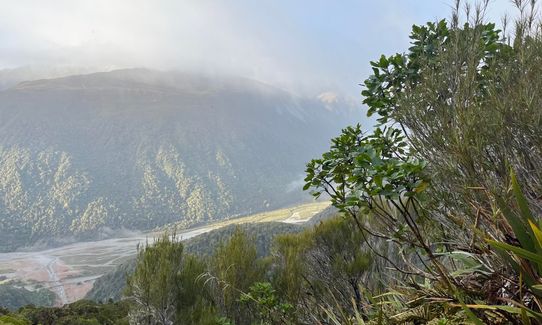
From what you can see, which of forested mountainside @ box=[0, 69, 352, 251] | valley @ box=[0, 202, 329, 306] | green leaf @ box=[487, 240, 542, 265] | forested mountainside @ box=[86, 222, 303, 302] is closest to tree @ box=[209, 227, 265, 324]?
green leaf @ box=[487, 240, 542, 265]

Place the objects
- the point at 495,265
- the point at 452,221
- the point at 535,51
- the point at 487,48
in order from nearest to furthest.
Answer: the point at 495,265 < the point at 452,221 < the point at 535,51 < the point at 487,48

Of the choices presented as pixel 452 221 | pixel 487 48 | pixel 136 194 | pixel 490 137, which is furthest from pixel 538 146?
pixel 136 194

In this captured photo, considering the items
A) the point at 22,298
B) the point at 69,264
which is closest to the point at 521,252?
the point at 22,298

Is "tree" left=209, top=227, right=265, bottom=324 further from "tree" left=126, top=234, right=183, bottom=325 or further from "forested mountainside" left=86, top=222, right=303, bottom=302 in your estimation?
"forested mountainside" left=86, top=222, right=303, bottom=302

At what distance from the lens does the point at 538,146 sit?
2.75m

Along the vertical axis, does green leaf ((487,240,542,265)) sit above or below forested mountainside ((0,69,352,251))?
below

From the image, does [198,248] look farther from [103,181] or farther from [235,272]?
[103,181]

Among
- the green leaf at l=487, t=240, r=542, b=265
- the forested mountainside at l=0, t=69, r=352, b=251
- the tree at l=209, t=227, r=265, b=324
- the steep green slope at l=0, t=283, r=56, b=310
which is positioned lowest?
the steep green slope at l=0, t=283, r=56, b=310

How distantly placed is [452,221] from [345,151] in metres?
0.90

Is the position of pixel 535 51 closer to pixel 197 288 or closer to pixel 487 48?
pixel 487 48

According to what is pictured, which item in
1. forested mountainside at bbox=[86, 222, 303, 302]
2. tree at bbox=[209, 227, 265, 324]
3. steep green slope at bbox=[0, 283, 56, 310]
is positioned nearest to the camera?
tree at bbox=[209, 227, 265, 324]

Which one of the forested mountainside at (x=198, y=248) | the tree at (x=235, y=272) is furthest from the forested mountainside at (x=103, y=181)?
the tree at (x=235, y=272)

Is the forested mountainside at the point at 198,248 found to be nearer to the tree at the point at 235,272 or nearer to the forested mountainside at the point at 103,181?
the tree at the point at 235,272

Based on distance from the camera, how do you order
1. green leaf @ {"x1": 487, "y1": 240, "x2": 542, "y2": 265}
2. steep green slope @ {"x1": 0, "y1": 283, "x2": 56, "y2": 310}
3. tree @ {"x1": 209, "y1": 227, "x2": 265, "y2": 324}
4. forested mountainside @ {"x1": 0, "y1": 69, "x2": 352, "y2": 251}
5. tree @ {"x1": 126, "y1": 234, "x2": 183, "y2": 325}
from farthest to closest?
forested mountainside @ {"x1": 0, "y1": 69, "x2": 352, "y2": 251} < steep green slope @ {"x1": 0, "y1": 283, "x2": 56, "y2": 310} < tree @ {"x1": 209, "y1": 227, "x2": 265, "y2": 324} < tree @ {"x1": 126, "y1": 234, "x2": 183, "y2": 325} < green leaf @ {"x1": 487, "y1": 240, "x2": 542, "y2": 265}
